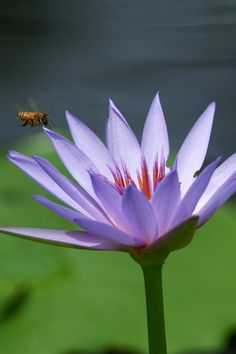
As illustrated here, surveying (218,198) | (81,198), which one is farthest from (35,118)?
(218,198)

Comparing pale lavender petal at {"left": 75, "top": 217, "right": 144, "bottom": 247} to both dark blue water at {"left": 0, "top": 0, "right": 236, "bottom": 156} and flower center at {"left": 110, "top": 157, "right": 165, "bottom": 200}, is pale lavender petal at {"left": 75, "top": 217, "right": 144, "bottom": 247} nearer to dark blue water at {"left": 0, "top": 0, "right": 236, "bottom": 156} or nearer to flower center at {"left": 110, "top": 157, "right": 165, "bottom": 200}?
flower center at {"left": 110, "top": 157, "right": 165, "bottom": 200}

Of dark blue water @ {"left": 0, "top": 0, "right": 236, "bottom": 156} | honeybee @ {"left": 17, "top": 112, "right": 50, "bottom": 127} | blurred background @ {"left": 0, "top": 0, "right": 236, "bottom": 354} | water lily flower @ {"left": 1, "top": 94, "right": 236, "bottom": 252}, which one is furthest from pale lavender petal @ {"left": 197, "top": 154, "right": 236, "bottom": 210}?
dark blue water @ {"left": 0, "top": 0, "right": 236, "bottom": 156}

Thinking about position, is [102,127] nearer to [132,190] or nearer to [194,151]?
[194,151]

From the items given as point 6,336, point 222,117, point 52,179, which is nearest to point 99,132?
point 222,117

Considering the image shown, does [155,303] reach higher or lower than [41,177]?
lower

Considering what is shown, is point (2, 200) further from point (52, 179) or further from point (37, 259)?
point (52, 179)

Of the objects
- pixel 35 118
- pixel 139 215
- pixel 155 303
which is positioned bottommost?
pixel 155 303

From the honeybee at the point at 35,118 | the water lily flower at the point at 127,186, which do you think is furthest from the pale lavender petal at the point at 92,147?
the honeybee at the point at 35,118
